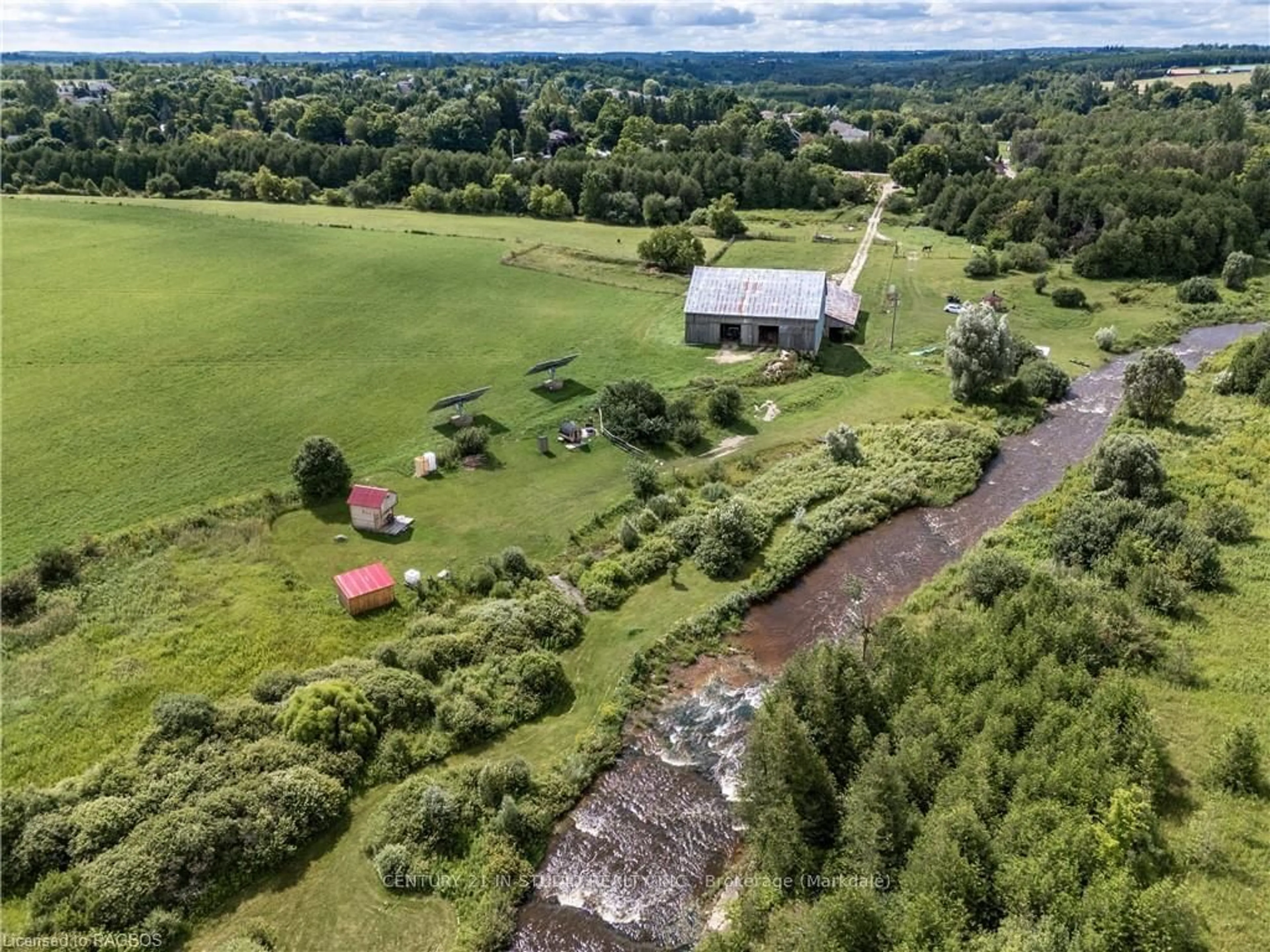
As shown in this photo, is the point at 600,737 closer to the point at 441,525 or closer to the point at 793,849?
the point at 793,849

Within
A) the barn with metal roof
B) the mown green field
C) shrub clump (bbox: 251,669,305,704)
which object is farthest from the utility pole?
shrub clump (bbox: 251,669,305,704)

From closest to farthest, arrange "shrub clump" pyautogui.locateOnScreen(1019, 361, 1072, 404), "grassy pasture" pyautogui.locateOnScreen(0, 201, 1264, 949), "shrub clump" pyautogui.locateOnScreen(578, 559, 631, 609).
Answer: "grassy pasture" pyautogui.locateOnScreen(0, 201, 1264, 949) < "shrub clump" pyautogui.locateOnScreen(578, 559, 631, 609) < "shrub clump" pyautogui.locateOnScreen(1019, 361, 1072, 404)

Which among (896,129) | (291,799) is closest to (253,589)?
(291,799)

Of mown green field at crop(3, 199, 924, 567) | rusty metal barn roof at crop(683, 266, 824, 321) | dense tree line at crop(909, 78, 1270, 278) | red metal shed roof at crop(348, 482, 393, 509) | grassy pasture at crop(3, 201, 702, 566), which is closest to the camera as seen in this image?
red metal shed roof at crop(348, 482, 393, 509)

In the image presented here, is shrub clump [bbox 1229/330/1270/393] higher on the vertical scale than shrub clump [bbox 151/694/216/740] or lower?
higher

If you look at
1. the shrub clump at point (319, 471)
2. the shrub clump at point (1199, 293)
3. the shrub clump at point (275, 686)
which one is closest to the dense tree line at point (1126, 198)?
the shrub clump at point (1199, 293)

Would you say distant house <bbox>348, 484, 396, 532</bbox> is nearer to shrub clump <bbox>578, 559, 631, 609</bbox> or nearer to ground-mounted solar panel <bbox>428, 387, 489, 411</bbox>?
ground-mounted solar panel <bbox>428, 387, 489, 411</bbox>
